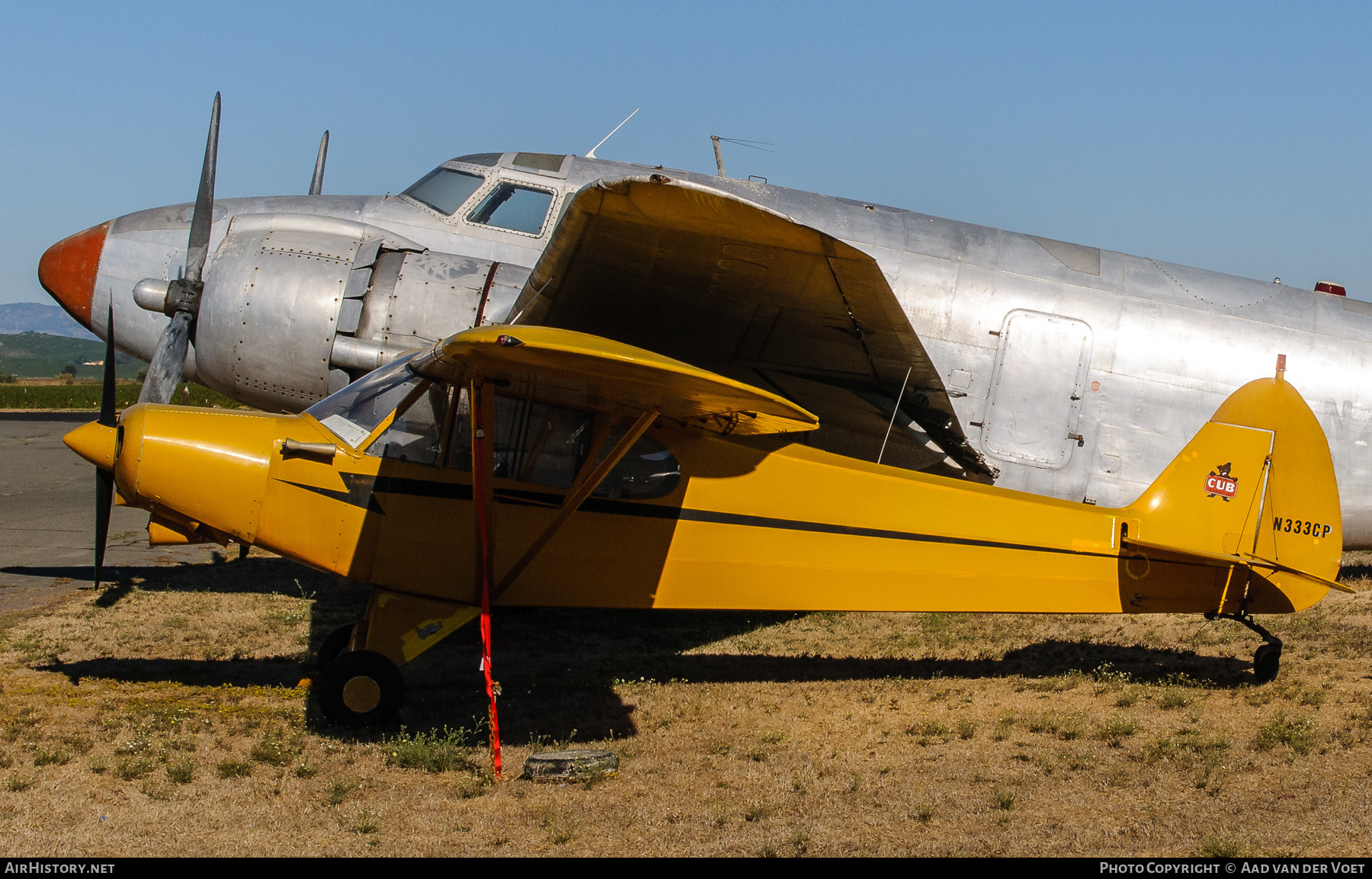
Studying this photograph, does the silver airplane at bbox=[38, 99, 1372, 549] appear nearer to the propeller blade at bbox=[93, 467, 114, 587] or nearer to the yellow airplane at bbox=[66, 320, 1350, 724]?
the yellow airplane at bbox=[66, 320, 1350, 724]

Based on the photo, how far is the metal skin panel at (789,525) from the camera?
225 inches

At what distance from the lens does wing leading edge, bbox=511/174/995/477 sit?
5508 mm

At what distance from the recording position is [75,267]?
28.9ft

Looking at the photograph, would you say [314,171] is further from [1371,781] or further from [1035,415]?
[1371,781]

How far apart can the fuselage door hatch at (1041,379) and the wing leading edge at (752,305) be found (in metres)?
0.41

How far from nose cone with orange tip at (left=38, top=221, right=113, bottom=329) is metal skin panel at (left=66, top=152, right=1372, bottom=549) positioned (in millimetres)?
1561

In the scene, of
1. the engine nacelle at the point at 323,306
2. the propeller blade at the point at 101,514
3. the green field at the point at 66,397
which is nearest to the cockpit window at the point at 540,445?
the engine nacelle at the point at 323,306

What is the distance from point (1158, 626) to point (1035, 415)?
9.63 ft

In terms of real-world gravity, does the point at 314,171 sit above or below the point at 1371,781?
above

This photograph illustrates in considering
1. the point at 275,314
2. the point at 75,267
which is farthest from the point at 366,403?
the point at 75,267

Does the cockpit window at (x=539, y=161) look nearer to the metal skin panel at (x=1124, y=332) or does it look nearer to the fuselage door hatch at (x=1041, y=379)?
the metal skin panel at (x=1124, y=332)

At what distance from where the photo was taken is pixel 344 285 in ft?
26.0

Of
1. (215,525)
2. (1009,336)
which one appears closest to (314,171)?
(215,525)

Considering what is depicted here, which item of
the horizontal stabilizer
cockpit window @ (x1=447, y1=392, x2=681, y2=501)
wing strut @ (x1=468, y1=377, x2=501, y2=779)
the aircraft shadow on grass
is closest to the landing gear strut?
the aircraft shadow on grass
